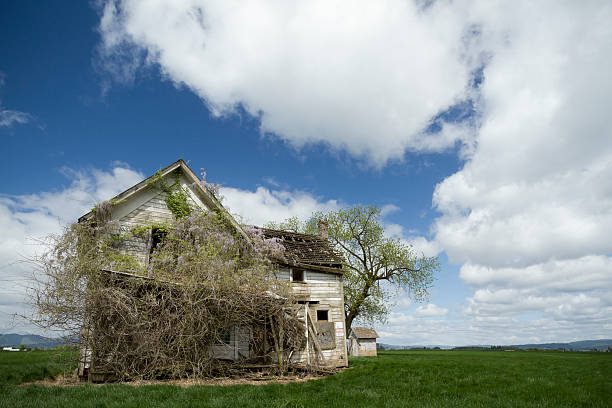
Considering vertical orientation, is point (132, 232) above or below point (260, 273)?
above

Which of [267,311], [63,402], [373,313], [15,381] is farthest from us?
[373,313]

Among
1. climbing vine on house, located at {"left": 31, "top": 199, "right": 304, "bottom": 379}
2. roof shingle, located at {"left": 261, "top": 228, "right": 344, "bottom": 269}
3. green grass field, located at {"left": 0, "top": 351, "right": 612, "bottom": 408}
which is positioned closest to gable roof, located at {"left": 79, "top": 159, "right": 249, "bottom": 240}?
climbing vine on house, located at {"left": 31, "top": 199, "right": 304, "bottom": 379}

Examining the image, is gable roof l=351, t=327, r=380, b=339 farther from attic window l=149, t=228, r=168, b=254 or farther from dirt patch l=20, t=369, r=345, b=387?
attic window l=149, t=228, r=168, b=254

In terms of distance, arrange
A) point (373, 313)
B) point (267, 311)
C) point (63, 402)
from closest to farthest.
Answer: point (63, 402), point (267, 311), point (373, 313)

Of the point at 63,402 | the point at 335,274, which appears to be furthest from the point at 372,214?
the point at 63,402

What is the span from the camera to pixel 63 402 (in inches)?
286

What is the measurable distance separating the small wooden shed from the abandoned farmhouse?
2067 cm

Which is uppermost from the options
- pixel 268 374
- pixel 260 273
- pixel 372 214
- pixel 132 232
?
pixel 372 214

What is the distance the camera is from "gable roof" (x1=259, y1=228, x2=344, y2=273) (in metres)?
18.2

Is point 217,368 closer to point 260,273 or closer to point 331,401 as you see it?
point 260,273

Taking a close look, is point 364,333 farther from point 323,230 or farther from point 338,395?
point 338,395

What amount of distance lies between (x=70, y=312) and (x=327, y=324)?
36.1ft

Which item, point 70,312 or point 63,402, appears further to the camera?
point 70,312

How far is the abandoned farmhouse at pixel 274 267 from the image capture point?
13.8m
